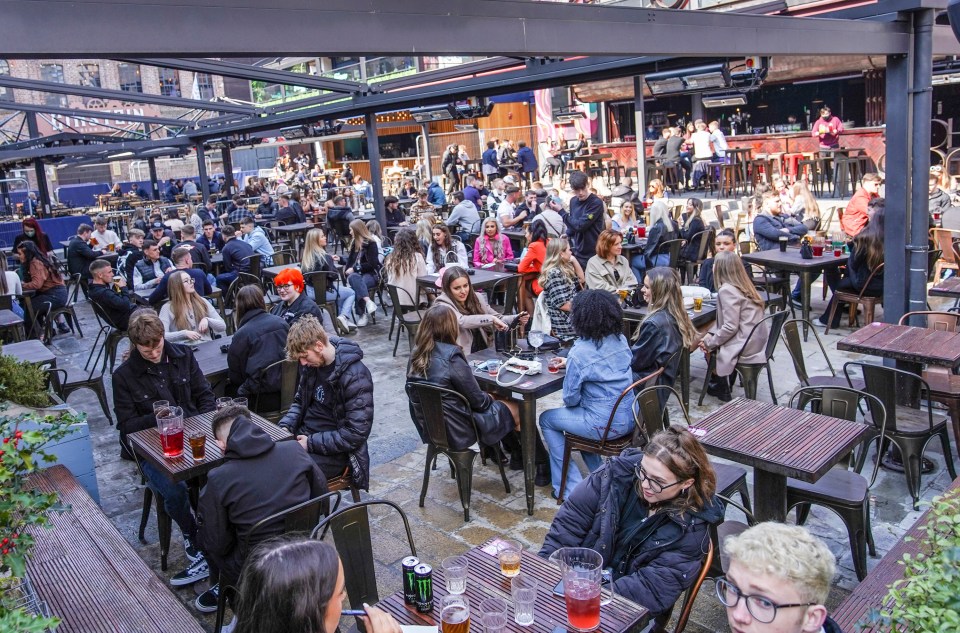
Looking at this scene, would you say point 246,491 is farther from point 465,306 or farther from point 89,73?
point 89,73

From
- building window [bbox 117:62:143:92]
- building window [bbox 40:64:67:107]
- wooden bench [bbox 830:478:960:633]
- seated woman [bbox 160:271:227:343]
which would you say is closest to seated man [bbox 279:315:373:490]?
seated woman [bbox 160:271:227:343]

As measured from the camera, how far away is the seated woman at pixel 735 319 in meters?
5.82

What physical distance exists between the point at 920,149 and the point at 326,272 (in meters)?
5.77

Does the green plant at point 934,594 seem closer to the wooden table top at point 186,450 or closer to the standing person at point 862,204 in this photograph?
the wooden table top at point 186,450

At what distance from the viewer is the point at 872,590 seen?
2654mm

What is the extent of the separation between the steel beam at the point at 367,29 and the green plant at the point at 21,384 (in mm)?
2551

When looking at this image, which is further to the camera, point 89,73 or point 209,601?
point 89,73

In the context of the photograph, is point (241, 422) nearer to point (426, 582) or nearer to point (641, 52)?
point (426, 582)

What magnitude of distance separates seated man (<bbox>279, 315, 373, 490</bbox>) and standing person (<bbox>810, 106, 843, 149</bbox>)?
1416cm

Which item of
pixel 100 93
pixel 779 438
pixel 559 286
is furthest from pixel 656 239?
pixel 100 93

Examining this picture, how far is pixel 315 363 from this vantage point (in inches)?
169

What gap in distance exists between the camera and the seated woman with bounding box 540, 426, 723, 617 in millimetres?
2889

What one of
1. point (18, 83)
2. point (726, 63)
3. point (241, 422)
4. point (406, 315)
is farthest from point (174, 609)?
point (18, 83)

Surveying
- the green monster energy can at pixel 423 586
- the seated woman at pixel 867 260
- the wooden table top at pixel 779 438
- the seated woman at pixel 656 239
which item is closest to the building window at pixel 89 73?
the seated woman at pixel 656 239
